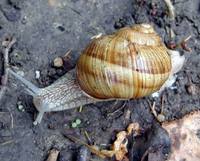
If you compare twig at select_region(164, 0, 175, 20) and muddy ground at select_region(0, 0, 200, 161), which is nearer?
muddy ground at select_region(0, 0, 200, 161)

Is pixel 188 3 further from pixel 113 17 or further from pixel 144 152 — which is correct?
pixel 144 152

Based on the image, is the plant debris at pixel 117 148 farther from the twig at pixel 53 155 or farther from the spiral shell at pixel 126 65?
the spiral shell at pixel 126 65

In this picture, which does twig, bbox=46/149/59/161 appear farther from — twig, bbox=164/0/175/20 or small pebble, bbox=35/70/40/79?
twig, bbox=164/0/175/20

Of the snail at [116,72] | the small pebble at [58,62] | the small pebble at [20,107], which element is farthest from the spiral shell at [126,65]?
the small pebble at [20,107]

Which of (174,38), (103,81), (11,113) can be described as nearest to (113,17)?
(174,38)

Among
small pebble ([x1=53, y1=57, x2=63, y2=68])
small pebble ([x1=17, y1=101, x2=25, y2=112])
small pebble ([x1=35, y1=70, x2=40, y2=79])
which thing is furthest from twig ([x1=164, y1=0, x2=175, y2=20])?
small pebble ([x1=17, y1=101, x2=25, y2=112])
